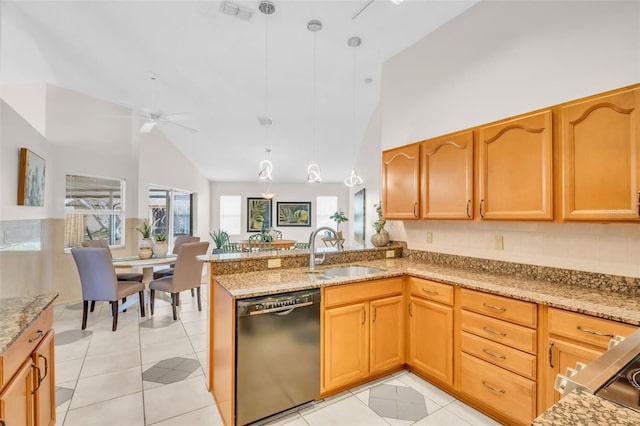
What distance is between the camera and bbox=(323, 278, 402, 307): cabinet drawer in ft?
7.06

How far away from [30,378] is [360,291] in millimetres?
1854

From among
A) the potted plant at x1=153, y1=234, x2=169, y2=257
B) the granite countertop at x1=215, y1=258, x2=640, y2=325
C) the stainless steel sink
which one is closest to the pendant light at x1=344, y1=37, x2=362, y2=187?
the stainless steel sink

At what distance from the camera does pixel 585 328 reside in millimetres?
1559

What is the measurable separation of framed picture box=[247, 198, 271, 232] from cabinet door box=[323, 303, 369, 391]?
758 centimetres

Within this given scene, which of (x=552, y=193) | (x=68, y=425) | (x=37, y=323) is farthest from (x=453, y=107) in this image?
(x=68, y=425)

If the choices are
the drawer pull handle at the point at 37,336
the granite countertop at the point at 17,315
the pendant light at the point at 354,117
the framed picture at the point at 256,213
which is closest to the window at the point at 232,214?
the framed picture at the point at 256,213

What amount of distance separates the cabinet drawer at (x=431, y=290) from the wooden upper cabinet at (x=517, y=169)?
2.14 feet

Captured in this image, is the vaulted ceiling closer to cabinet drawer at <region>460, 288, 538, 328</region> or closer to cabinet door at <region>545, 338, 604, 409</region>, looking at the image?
cabinet drawer at <region>460, 288, 538, 328</region>

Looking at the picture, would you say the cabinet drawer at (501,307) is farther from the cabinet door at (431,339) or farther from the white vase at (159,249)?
the white vase at (159,249)

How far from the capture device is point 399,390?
7.65 feet

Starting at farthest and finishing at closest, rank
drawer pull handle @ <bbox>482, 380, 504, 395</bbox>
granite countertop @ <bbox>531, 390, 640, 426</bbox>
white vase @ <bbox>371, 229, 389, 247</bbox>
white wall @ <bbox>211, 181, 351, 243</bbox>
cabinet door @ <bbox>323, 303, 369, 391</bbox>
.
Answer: white wall @ <bbox>211, 181, 351, 243</bbox>, white vase @ <bbox>371, 229, 389, 247</bbox>, cabinet door @ <bbox>323, 303, 369, 391</bbox>, drawer pull handle @ <bbox>482, 380, 504, 395</bbox>, granite countertop @ <bbox>531, 390, 640, 426</bbox>

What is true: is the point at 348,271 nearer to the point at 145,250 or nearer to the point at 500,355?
the point at 500,355

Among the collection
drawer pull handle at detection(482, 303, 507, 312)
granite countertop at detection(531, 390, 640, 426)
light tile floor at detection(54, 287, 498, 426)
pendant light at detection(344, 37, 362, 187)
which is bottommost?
light tile floor at detection(54, 287, 498, 426)

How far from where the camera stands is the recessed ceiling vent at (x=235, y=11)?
281 centimetres
